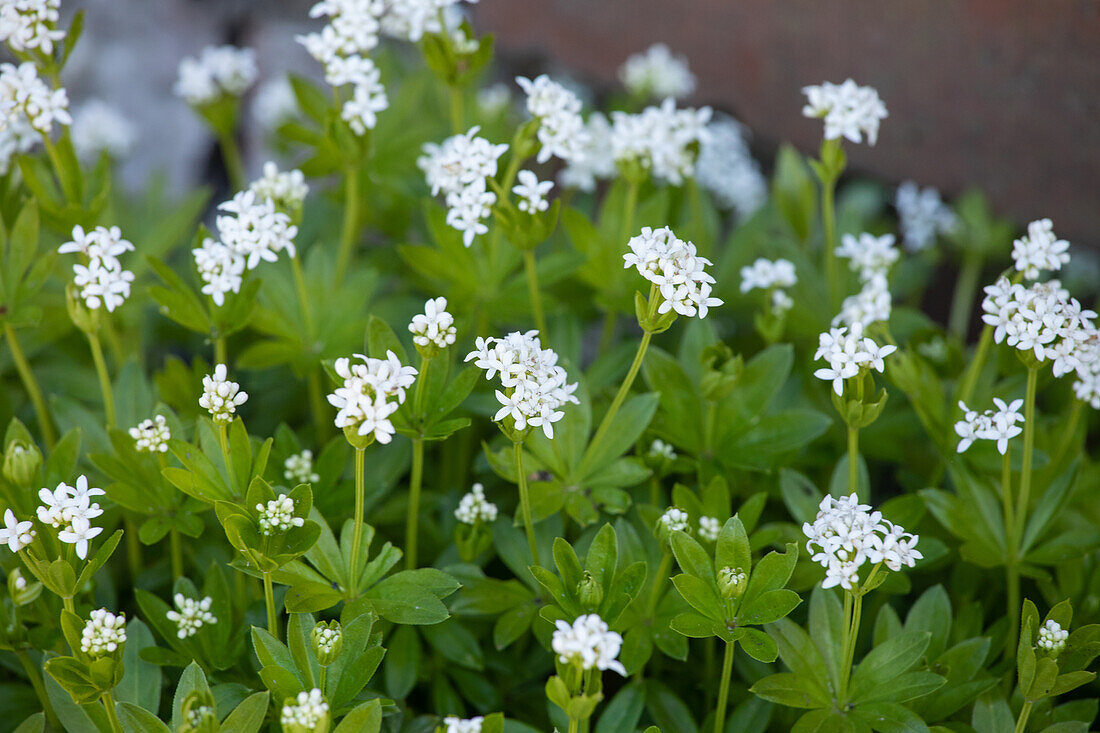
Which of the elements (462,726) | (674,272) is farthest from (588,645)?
(674,272)

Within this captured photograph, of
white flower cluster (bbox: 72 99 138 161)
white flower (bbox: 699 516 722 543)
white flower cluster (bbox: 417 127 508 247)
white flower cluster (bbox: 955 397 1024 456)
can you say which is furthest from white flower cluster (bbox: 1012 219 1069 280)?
white flower cluster (bbox: 72 99 138 161)

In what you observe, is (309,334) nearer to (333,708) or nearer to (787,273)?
(333,708)

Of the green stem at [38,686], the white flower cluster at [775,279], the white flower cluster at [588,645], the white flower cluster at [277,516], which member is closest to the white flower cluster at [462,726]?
the white flower cluster at [588,645]

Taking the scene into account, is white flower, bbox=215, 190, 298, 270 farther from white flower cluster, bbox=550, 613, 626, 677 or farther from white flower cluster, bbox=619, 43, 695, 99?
white flower cluster, bbox=619, 43, 695, 99

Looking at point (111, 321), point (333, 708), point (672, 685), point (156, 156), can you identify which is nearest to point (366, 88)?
point (111, 321)

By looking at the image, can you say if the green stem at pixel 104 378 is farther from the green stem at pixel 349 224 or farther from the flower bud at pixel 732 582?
the flower bud at pixel 732 582

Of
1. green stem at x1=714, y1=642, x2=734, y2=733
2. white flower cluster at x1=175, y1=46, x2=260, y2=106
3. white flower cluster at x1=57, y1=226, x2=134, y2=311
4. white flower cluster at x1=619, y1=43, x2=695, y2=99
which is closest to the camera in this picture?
green stem at x1=714, y1=642, x2=734, y2=733

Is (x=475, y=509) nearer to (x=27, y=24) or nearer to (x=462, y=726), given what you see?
(x=462, y=726)

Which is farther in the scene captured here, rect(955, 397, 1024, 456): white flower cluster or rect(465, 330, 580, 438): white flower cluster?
rect(955, 397, 1024, 456): white flower cluster
